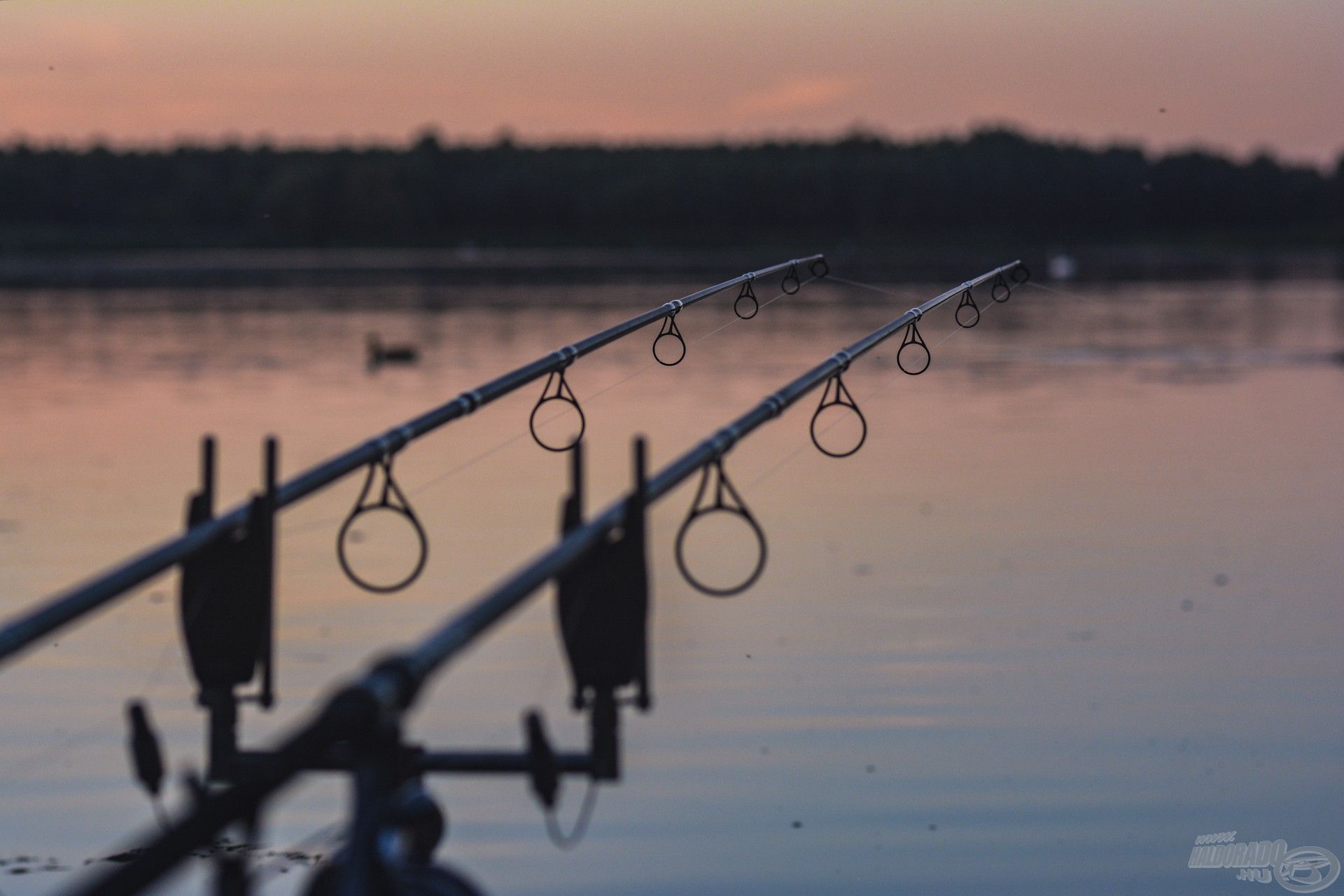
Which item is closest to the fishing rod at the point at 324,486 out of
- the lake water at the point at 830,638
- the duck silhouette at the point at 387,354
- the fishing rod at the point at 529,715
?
the fishing rod at the point at 529,715

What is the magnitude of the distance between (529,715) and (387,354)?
31.8m

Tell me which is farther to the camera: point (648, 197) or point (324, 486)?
point (648, 197)

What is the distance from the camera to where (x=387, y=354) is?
3697cm

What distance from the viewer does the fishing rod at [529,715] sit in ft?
14.7

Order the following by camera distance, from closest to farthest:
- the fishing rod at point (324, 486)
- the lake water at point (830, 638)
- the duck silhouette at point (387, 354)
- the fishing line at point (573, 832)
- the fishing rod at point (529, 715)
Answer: the fishing rod at point (529, 715) < the fishing rod at point (324, 486) < the fishing line at point (573, 832) < the lake water at point (830, 638) < the duck silhouette at point (387, 354)

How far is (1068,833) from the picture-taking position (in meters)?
9.01

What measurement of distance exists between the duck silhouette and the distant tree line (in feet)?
30.3

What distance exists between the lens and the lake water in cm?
904

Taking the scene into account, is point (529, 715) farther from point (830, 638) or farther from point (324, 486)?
point (830, 638)

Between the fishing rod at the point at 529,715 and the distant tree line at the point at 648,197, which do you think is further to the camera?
the distant tree line at the point at 648,197

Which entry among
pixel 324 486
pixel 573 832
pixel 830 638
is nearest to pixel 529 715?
pixel 324 486

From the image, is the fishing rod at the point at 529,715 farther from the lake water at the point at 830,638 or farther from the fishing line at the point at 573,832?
the lake water at the point at 830,638

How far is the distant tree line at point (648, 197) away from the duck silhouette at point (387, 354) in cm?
924

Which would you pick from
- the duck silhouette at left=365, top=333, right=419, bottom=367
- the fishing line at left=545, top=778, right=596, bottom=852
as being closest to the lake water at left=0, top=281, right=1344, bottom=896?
the fishing line at left=545, top=778, right=596, bottom=852
